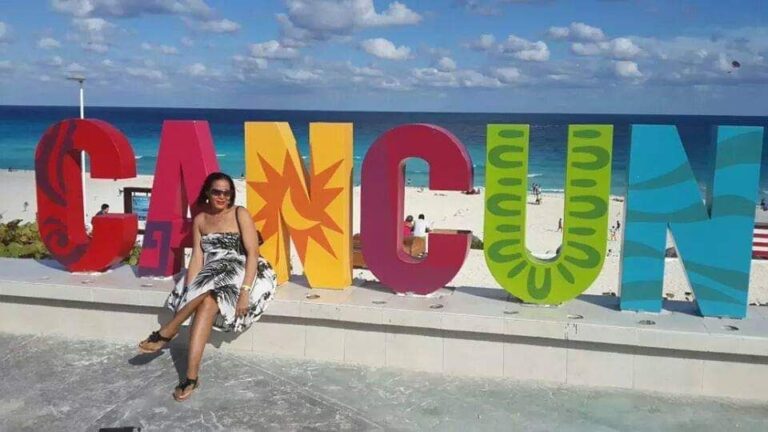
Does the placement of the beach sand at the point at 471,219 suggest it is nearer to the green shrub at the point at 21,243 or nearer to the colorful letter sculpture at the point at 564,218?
the green shrub at the point at 21,243

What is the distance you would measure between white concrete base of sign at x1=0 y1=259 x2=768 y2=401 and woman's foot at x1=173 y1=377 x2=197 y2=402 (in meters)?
1.06

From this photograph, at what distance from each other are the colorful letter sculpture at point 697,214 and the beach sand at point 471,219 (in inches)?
231

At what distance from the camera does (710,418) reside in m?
5.68

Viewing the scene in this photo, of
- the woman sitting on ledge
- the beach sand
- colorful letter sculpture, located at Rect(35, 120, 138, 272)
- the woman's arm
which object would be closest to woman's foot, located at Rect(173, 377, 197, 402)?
the woman sitting on ledge

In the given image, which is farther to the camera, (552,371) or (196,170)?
(196,170)

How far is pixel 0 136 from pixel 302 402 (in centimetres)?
9284

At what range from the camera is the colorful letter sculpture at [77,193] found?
7.54 metres

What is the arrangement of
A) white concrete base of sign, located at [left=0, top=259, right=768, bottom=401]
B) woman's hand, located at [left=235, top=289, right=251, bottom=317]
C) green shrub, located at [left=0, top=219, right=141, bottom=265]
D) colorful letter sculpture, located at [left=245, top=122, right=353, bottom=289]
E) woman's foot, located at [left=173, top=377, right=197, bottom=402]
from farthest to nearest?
green shrub, located at [left=0, top=219, right=141, bottom=265], colorful letter sculpture, located at [left=245, top=122, right=353, bottom=289], woman's hand, located at [left=235, top=289, right=251, bottom=317], white concrete base of sign, located at [left=0, top=259, right=768, bottom=401], woman's foot, located at [left=173, top=377, right=197, bottom=402]

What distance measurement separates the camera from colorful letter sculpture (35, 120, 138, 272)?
24.7 feet

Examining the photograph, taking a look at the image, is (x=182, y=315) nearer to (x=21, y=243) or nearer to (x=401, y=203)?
(x=401, y=203)

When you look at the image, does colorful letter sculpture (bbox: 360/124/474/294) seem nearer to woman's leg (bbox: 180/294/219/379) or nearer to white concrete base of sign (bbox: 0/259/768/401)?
white concrete base of sign (bbox: 0/259/768/401)

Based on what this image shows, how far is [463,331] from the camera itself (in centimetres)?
646

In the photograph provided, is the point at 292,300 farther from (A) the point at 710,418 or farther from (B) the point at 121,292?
(A) the point at 710,418

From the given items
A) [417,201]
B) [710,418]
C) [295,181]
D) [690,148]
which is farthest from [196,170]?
[690,148]
